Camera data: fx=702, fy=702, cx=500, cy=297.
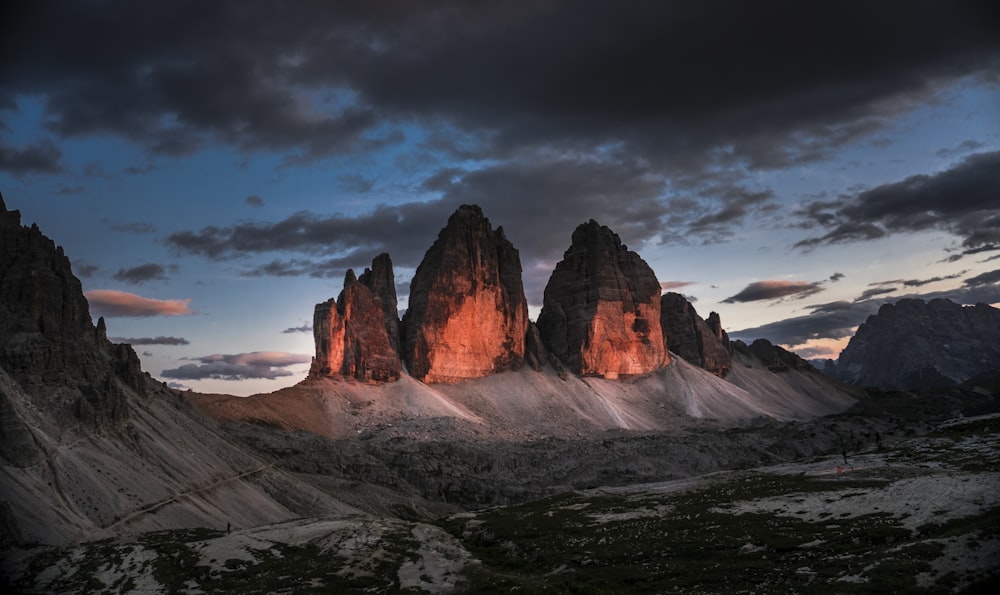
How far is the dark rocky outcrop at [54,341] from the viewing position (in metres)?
92.3

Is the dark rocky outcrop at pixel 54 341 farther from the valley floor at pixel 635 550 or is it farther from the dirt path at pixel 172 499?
the valley floor at pixel 635 550

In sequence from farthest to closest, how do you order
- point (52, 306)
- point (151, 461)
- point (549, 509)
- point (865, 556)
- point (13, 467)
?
point (52, 306)
point (151, 461)
point (549, 509)
point (13, 467)
point (865, 556)

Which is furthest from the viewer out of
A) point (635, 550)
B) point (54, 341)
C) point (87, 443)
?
point (54, 341)

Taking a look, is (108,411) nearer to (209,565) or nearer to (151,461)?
(151,461)

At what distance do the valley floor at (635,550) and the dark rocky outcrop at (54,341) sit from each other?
32.0 m

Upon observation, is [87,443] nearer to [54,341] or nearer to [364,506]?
[54,341]

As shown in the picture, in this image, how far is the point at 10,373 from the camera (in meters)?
90.1

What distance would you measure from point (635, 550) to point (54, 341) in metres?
87.0

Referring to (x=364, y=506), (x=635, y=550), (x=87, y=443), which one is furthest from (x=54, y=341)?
(x=635, y=550)

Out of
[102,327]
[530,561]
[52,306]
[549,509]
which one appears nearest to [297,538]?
[530,561]

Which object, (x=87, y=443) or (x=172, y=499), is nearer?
(x=87, y=443)

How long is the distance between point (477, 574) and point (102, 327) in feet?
313

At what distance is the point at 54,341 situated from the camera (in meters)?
98.5

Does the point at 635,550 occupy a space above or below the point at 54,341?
below
